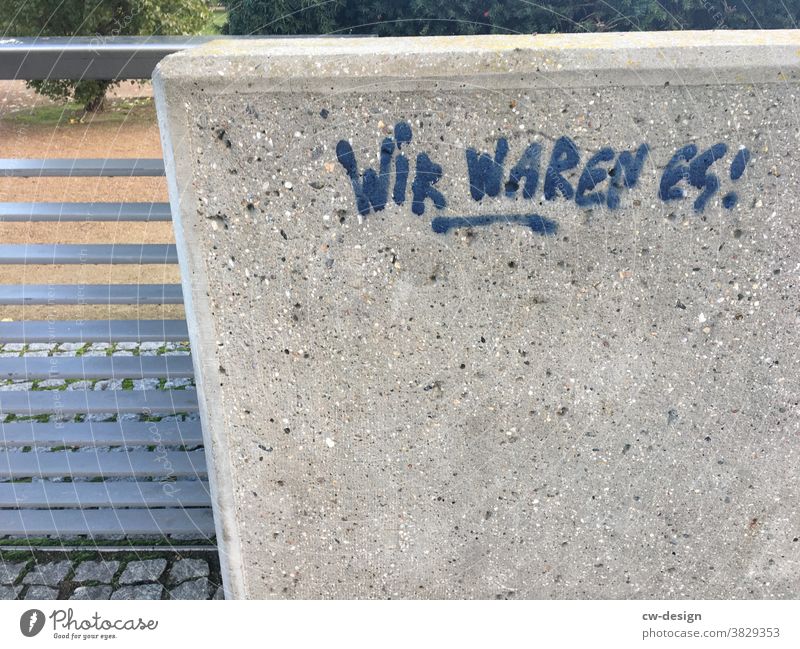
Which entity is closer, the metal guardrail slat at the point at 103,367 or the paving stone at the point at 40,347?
the metal guardrail slat at the point at 103,367

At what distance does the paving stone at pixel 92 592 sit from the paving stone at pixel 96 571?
4 cm

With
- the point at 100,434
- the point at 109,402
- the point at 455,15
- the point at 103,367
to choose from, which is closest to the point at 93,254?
the point at 103,367

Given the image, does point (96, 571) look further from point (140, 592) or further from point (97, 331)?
A: point (97, 331)

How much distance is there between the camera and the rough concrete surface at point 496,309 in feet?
6.45

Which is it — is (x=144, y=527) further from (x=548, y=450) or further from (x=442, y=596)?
(x=548, y=450)

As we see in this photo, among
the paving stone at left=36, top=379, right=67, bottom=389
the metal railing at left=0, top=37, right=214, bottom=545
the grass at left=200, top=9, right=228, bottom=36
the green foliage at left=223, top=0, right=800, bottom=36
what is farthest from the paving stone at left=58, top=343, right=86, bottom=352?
the grass at left=200, top=9, right=228, bottom=36

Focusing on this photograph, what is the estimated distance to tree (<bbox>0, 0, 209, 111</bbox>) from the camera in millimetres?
7945

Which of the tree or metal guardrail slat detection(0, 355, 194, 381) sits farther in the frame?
the tree

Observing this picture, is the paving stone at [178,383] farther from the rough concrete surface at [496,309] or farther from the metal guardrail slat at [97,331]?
the rough concrete surface at [496,309]

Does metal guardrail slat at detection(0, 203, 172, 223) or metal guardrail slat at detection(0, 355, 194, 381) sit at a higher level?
metal guardrail slat at detection(0, 203, 172, 223)

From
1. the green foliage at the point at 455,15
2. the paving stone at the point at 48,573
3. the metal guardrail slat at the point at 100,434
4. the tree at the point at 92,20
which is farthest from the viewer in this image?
the tree at the point at 92,20

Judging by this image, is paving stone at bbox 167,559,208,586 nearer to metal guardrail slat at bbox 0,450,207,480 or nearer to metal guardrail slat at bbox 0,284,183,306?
metal guardrail slat at bbox 0,450,207,480

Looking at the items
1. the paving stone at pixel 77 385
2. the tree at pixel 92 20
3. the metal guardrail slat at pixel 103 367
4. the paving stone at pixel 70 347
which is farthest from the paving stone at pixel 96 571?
the tree at pixel 92 20

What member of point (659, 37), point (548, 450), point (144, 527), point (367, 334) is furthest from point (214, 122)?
point (144, 527)
